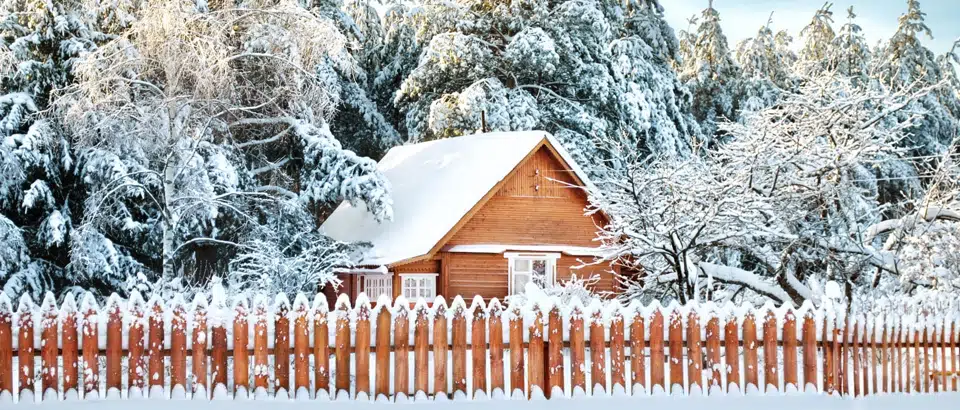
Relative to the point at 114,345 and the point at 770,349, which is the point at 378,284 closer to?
the point at 770,349

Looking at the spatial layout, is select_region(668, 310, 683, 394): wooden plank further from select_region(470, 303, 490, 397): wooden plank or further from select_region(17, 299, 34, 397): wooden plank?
select_region(17, 299, 34, 397): wooden plank

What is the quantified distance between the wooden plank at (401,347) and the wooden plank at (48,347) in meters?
3.61

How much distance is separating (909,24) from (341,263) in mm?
34413

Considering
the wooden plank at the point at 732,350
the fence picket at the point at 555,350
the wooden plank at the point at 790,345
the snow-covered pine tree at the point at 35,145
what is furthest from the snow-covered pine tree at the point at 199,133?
the wooden plank at the point at 790,345

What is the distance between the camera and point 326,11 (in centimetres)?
3906

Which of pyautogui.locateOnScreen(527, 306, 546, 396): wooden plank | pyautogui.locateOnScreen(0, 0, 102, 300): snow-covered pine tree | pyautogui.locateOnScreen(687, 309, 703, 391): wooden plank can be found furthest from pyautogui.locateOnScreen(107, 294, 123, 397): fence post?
pyautogui.locateOnScreen(0, 0, 102, 300): snow-covered pine tree

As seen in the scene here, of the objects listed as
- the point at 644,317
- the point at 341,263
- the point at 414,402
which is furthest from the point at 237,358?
the point at 341,263

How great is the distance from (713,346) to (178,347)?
6.21 metres

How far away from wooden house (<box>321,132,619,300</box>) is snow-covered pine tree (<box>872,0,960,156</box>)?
2404cm

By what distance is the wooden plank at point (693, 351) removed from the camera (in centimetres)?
1345

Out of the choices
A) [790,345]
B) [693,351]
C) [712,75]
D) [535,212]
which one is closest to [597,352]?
[693,351]

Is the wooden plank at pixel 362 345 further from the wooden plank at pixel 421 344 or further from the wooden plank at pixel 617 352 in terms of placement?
the wooden plank at pixel 617 352

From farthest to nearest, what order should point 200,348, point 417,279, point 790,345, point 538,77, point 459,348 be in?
1. point 538,77
2. point 417,279
3. point 790,345
4. point 459,348
5. point 200,348

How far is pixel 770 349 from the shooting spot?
1376cm
